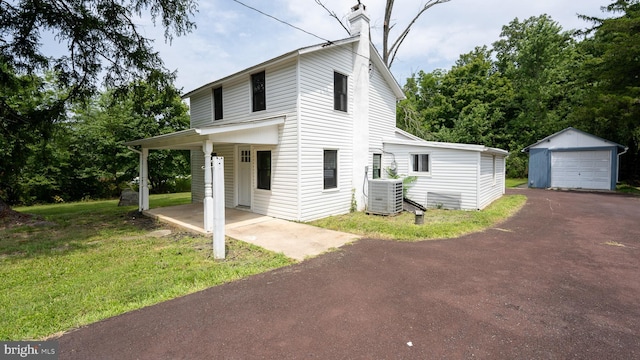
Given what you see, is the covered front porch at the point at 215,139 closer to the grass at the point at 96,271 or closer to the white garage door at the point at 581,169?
the grass at the point at 96,271

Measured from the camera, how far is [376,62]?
10914 mm

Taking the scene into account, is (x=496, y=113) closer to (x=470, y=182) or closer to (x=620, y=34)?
(x=620, y=34)

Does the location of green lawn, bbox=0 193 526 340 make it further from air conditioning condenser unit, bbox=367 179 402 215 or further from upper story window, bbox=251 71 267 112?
upper story window, bbox=251 71 267 112

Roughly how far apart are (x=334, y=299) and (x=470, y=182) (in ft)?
26.9

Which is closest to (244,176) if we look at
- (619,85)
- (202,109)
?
(202,109)

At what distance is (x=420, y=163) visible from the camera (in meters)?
11.0

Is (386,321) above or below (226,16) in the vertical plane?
below

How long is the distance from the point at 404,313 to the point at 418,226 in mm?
4452

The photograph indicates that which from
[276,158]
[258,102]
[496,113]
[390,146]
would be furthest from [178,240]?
[496,113]

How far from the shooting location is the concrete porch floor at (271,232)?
19.3ft

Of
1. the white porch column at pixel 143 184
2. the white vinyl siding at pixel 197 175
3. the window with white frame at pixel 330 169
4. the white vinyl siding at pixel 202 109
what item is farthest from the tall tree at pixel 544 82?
the white porch column at pixel 143 184

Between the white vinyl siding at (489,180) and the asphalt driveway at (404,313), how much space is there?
16.2 feet

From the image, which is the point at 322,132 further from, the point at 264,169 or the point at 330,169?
the point at 264,169

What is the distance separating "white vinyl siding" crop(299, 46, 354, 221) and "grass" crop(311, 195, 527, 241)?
0.55 meters
